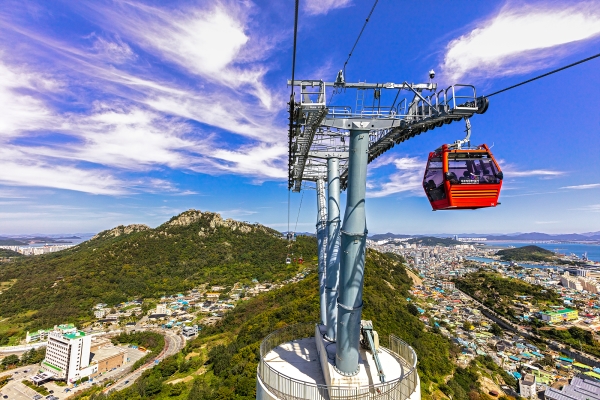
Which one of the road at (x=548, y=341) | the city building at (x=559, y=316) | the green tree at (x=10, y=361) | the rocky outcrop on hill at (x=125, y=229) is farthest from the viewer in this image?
the rocky outcrop on hill at (x=125, y=229)

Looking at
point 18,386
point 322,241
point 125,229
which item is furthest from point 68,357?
point 125,229

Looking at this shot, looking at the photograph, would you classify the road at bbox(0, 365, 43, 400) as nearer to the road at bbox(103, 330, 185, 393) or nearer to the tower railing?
the road at bbox(103, 330, 185, 393)

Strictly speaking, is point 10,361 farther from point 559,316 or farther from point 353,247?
point 559,316

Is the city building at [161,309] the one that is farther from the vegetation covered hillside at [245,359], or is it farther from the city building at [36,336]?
the vegetation covered hillside at [245,359]

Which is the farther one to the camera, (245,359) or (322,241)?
(245,359)

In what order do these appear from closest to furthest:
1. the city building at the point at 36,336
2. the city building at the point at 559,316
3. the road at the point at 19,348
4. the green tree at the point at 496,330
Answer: the road at the point at 19,348
the green tree at the point at 496,330
the city building at the point at 36,336
the city building at the point at 559,316

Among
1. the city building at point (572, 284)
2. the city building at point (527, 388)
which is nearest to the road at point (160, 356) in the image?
the city building at point (527, 388)

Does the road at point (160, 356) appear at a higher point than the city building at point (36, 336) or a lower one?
higher
